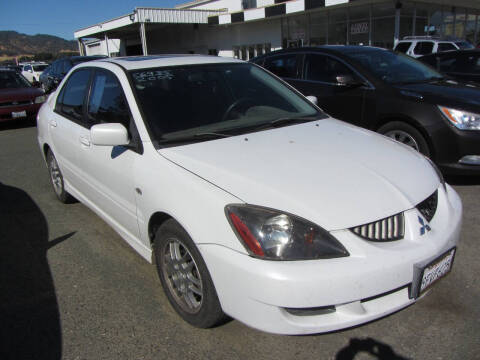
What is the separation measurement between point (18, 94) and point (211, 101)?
966 cm

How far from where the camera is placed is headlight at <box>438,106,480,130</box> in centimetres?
444

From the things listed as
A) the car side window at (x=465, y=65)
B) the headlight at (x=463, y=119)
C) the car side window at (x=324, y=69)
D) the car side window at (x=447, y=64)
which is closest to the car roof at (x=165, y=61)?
the car side window at (x=324, y=69)

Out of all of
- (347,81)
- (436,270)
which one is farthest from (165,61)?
(347,81)

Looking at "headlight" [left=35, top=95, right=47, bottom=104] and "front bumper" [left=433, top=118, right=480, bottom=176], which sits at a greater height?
"headlight" [left=35, top=95, right=47, bottom=104]

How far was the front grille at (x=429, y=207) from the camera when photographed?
7.81ft

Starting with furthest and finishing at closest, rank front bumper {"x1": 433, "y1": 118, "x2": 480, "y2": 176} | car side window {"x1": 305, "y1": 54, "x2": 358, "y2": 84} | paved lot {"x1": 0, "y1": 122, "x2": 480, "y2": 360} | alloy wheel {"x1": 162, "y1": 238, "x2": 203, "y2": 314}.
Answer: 1. car side window {"x1": 305, "y1": 54, "x2": 358, "y2": 84}
2. front bumper {"x1": 433, "y1": 118, "x2": 480, "y2": 176}
3. alloy wheel {"x1": 162, "y1": 238, "x2": 203, "y2": 314}
4. paved lot {"x1": 0, "y1": 122, "x2": 480, "y2": 360}

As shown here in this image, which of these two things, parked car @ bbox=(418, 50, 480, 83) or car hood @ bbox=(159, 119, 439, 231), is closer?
car hood @ bbox=(159, 119, 439, 231)

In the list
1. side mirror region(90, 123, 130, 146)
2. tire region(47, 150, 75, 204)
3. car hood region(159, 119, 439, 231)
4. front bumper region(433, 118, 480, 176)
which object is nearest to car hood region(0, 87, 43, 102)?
tire region(47, 150, 75, 204)

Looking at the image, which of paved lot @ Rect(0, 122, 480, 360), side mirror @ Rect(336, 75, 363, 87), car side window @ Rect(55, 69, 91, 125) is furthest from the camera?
side mirror @ Rect(336, 75, 363, 87)

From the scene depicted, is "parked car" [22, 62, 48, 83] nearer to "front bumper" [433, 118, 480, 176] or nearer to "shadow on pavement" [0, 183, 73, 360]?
"shadow on pavement" [0, 183, 73, 360]

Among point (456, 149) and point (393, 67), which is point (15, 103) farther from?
point (456, 149)

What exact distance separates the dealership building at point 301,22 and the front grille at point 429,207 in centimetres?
1882

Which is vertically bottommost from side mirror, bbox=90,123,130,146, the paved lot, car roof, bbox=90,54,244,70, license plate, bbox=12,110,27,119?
the paved lot

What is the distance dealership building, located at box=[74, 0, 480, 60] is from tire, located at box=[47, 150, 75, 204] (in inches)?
699
